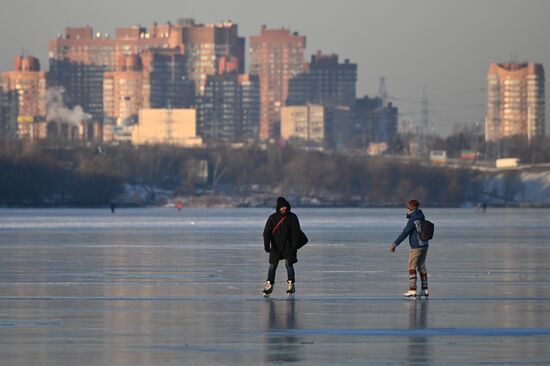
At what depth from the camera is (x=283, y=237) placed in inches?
1000

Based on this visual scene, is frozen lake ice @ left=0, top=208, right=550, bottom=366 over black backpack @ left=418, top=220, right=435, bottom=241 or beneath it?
beneath

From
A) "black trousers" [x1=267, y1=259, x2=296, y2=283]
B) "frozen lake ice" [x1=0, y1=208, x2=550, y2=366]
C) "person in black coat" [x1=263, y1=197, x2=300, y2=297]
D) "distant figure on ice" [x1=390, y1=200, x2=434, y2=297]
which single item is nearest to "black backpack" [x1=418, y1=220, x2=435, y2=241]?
"distant figure on ice" [x1=390, y1=200, x2=434, y2=297]

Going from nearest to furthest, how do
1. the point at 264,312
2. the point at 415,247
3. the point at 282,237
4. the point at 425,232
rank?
1. the point at 264,312
2. the point at 425,232
3. the point at 415,247
4. the point at 282,237

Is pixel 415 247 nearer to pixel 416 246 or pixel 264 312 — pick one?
pixel 416 246

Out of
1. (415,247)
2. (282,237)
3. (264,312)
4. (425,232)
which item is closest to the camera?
(264,312)

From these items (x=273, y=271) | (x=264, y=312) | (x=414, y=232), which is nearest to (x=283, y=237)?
(x=273, y=271)

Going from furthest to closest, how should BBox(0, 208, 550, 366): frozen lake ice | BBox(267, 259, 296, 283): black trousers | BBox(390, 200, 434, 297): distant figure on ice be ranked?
BBox(267, 259, 296, 283): black trousers
BBox(390, 200, 434, 297): distant figure on ice
BBox(0, 208, 550, 366): frozen lake ice

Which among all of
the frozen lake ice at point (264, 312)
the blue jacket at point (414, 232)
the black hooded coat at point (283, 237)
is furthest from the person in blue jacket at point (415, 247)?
the black hooded coat at point (283, 237)

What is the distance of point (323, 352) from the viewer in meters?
17.3

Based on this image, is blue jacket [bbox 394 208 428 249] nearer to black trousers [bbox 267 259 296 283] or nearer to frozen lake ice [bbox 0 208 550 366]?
frozen lake ice [bbox 0 208 550 366]

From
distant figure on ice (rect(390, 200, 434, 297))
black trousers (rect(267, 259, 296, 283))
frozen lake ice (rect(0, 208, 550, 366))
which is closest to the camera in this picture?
frozen lake ice (rect(0, 208, 550, 366))

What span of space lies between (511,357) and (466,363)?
0.70 m

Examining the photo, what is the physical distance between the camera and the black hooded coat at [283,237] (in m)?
25.3

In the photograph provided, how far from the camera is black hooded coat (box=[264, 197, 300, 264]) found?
25.3 meters
